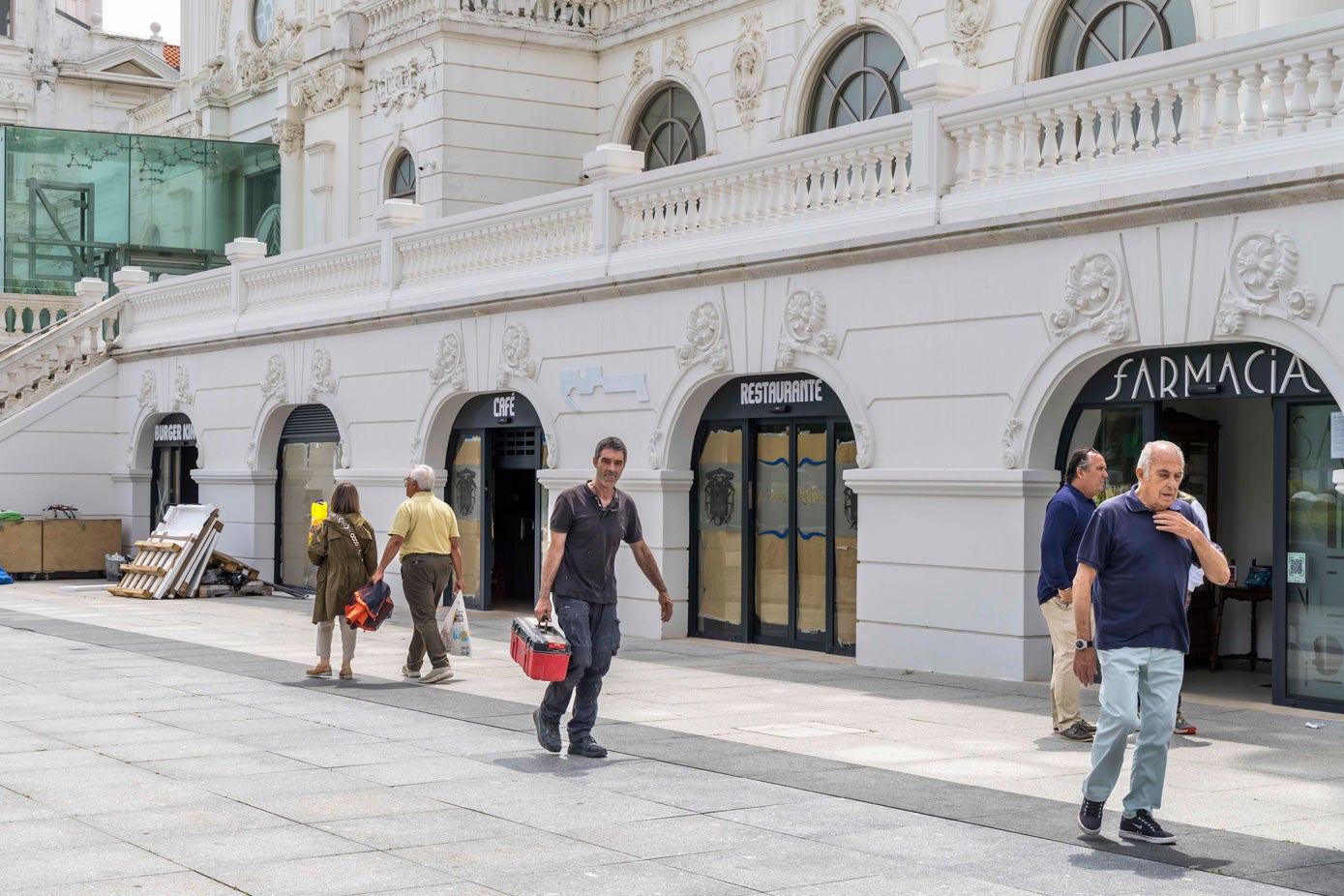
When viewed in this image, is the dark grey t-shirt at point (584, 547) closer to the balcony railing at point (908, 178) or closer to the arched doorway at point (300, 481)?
the balcony railing at point (908, 178)

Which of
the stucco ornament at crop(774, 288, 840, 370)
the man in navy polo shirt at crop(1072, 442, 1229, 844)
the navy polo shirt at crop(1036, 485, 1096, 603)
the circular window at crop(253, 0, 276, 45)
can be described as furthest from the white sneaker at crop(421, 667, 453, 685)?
the circular window at crop(253, 0, 276, 45)

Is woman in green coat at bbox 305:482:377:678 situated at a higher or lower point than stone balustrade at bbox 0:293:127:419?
lower

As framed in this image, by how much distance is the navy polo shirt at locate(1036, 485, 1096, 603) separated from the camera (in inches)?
412

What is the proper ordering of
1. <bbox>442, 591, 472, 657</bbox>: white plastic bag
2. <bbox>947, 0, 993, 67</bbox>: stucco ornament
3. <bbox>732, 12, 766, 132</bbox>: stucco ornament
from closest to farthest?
<bbox>442, 591, 472, 657</bbox>: white plastic bag → <bbox>947, 0, 993, 67</bbox>: stucco ornament → <bbox>732, 12, 766, 132</bbox>: stucco ornament

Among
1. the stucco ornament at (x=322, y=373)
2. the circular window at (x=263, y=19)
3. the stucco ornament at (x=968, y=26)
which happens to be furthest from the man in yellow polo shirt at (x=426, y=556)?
the circular window at (x=263, y=19)

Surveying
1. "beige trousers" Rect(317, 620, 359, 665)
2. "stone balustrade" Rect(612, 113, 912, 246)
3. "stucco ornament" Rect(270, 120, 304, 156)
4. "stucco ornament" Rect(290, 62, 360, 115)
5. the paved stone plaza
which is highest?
"stucco ornament" Rect(290, 62, 360, 115)

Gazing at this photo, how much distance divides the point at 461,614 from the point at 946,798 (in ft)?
22.4

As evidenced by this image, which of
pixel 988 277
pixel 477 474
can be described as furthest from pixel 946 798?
pixel 477 474

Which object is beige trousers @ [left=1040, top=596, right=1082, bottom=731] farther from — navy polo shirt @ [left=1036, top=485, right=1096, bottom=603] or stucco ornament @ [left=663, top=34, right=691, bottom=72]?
stucco ornament @ [left=663, top=34, right=691, bottom=72]

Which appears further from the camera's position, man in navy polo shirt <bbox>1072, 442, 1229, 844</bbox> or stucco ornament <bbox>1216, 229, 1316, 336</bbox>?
stucco ornament <bbox>1216, 229, 1316, 336</bbox>

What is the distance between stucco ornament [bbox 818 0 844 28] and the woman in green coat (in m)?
11.4

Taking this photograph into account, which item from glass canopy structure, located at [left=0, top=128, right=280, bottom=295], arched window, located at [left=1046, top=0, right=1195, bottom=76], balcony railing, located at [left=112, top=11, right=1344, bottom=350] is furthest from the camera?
glass canopy structure, located at [left=0, top=128, right=280, bottom=295]

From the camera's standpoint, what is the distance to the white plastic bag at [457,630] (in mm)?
14789

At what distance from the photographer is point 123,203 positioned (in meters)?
31.3
